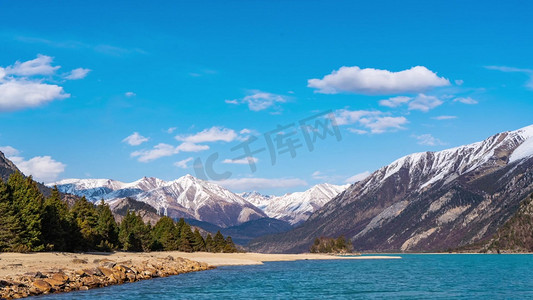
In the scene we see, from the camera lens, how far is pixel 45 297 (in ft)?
200

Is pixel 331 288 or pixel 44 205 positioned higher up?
pixel 44 205

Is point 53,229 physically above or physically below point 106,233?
above

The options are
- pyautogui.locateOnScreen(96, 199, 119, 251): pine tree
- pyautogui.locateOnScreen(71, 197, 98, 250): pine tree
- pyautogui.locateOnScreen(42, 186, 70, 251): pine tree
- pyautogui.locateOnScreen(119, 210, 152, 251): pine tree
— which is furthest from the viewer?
pyautogui.locateOnScreen(119, 210, 152, 251): pine tree

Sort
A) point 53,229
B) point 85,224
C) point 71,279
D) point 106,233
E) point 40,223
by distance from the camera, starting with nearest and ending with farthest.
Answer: point 71,279 → point 40,223 → point 53,229 → point 85,224 → point 106,233

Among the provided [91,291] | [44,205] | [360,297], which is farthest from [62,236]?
[360,297]

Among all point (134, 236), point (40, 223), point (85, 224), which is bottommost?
point (134, 236)

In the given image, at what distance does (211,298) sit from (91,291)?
14708 millimetres

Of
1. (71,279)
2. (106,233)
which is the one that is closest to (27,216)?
(71,279)

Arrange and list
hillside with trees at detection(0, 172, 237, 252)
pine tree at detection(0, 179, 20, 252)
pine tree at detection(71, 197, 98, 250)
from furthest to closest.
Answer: pine tree at detection(71, 197, 98, 250) → hillside with trees at detection(0, 172, 237, 252) → pine tree at detection(0, 179, 20, 252)

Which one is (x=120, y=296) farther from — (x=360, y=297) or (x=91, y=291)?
(x=360, y=297)

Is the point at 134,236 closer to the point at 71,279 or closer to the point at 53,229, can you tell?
the point at 53,229

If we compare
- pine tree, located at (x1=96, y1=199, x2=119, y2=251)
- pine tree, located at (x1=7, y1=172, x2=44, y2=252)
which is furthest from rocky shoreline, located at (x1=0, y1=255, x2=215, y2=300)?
pine tree, located at (x1=96, y1=199, x2=119, y2=251)

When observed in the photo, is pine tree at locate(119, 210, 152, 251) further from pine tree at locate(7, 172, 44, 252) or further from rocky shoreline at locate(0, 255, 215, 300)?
rocky shoreline at locate(0, 255, 215, 300)

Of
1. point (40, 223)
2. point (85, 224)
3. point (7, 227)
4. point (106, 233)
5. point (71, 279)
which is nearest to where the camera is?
point (71, 279)
